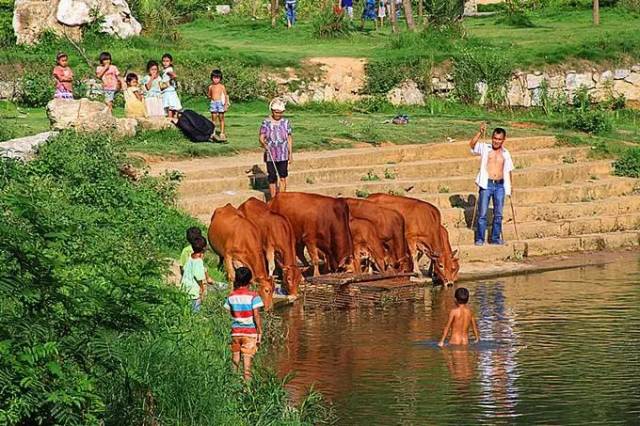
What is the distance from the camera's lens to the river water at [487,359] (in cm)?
1188

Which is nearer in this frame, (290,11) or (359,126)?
(359,126)

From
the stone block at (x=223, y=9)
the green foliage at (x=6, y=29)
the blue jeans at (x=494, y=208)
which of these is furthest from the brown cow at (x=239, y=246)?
the stone block at (x=223, y=9)

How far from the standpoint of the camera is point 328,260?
17859 mm

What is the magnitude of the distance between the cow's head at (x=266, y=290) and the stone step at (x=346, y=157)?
4.17 meters

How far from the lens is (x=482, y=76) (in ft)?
96.4

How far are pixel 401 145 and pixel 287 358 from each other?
10.2 meters

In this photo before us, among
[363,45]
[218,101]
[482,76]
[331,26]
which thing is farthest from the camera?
[331,26]

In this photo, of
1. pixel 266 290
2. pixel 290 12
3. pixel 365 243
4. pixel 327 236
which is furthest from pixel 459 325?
pixel 290 12

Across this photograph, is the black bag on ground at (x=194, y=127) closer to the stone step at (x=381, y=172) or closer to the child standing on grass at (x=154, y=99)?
the child standing on grass at (x=154, y=99)

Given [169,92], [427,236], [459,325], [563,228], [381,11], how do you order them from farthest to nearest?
[381,11] < [169,92] < [563,228] < [427,236] < [459,325]

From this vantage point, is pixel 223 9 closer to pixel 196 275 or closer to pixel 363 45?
pixel 363 45

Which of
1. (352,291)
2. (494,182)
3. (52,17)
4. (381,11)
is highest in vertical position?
(52,17)

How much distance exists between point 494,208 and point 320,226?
3282mm

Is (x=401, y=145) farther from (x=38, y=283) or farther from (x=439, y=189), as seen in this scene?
(x=38, y=283)
